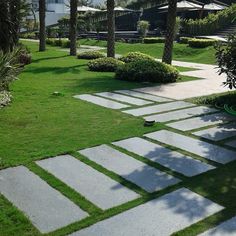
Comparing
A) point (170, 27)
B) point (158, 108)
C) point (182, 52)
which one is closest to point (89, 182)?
point (158, 108)

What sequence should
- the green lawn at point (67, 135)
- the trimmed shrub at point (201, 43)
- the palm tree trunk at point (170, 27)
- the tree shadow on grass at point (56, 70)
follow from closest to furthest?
the green lawn at point (67, 135) → the palm tree trunk at point (170, 27) → the tree shadow on grass at point (56, 70) → the trimmed shrub at point (201, 43)

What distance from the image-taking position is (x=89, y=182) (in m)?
5.27

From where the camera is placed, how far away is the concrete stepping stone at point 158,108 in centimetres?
922

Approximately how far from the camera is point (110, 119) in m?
→ 8.52

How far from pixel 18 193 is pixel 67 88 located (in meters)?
7.60

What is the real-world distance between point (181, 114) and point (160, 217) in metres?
4.94

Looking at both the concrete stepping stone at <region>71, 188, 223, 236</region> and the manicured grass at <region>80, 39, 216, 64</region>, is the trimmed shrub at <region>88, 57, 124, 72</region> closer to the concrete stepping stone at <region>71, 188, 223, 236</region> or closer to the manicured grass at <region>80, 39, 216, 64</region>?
the manicured grass at <region>80, 39, 216, 64</region>

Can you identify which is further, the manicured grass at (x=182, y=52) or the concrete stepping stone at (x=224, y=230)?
the manicured grass at (x=182, y=52)

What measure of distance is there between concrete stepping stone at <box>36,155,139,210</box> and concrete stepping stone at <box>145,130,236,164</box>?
181cm

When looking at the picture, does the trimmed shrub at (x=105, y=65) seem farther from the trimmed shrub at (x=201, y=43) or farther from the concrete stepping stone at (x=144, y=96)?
the trimmed shrub at (x=201, y=43)

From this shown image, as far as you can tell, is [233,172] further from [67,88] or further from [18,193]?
[67,88]

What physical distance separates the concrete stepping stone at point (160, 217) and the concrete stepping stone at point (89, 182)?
317 mm

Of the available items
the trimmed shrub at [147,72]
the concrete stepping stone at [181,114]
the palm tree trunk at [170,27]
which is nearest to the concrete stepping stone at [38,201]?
the concrete stepping stone at [181,114]

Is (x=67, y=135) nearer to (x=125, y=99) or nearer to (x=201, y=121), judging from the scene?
(x=201, y=121)
